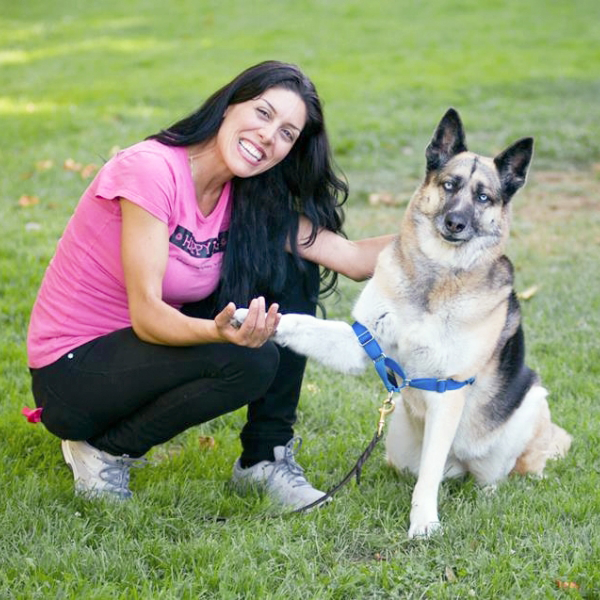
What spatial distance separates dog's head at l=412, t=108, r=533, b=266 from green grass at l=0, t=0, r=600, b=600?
0.88m

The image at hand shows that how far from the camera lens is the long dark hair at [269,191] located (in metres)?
3.02

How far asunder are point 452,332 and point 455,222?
1.25 ft

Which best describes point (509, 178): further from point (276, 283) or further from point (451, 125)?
point (276, 283)

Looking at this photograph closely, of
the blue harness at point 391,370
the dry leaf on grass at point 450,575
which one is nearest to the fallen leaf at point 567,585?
the dry leaf on grass at point 450,575

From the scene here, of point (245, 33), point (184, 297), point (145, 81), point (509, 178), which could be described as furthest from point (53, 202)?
point (245, 33)

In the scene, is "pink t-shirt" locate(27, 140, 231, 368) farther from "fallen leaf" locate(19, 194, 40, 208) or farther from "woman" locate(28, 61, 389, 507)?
"fallen leaf" locate(19, 194, 40, 208)

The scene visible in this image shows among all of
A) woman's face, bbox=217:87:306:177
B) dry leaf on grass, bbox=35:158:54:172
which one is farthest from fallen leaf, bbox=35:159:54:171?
woman's face, bbox=217:87:306:177

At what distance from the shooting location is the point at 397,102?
33.6 feet

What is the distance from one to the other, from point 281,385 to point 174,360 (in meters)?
0.54

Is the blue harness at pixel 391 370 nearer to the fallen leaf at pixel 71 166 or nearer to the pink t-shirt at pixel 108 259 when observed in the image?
the pink t-shirt at pixel 108 259

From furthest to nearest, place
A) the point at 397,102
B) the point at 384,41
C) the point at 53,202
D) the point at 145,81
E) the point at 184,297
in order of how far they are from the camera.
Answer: the point at 384,41 < the point at 145,81 < the point at 397,102 < the point at 53,202 < the point at 184,297

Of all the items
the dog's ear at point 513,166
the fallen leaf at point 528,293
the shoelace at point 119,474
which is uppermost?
the dog's ear at point 513,166

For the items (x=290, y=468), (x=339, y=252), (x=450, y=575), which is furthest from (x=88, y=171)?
(x=450, y=575)

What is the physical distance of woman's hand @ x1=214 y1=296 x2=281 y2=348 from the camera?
2.51m
